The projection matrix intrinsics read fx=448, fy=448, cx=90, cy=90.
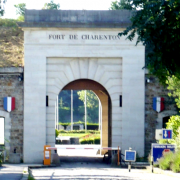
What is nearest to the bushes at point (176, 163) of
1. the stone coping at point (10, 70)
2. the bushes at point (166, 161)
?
the bushes at point (166, 161)

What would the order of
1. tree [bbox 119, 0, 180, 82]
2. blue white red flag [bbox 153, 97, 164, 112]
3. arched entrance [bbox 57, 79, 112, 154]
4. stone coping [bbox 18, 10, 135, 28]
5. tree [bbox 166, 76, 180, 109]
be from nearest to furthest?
tree [bbox 119, 0, 180, 82] → tree [bbox 166, 76, 180, 109] → stone coping [bbox 18, 10, 135, 28] → blue white red flag [bbox 153, 97, 164, 112] → arched entrance [bbox 57, 79, 112, 154]

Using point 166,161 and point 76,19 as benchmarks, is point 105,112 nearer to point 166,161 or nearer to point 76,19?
point 76,19

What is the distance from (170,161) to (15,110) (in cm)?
852

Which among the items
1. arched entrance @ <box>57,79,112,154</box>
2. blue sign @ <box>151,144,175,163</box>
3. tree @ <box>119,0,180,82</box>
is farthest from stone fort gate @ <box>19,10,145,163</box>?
tree @ <box>119,0,180,82</box>

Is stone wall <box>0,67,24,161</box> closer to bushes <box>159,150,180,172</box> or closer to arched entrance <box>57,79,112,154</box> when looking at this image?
arched entrance <box>57,79,112,154</box>

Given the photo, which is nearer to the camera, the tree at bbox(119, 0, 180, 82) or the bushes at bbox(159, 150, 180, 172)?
the tree at bbox(119, 0, 180, 82)

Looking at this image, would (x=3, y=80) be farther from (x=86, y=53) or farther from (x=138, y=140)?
(x=138, y=140)

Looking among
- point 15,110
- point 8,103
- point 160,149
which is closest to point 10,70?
point 8,103

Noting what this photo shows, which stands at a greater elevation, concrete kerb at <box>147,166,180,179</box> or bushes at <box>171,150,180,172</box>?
bushes at <box>171,150,180,172</box>

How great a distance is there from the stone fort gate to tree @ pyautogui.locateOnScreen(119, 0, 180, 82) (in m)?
9.24

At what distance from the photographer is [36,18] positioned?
22297mm

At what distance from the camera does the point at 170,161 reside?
58.0ft

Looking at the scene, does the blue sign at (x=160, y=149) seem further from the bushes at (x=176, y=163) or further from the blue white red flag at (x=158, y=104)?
the blue white red flag at (x=158, y=104)

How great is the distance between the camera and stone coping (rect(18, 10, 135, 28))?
22.0 metres
